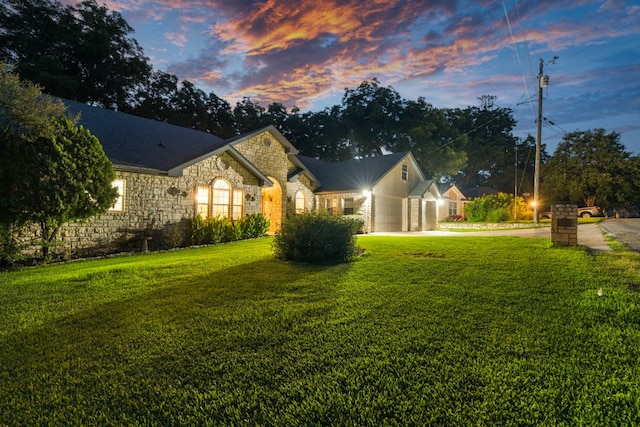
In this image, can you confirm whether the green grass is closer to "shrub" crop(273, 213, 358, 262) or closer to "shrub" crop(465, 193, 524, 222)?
"shrub" crop(273, 213, 358, 262)

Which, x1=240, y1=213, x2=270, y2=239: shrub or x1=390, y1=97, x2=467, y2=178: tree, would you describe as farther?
x1=390, y1=97, x2=467, y2=178: tree

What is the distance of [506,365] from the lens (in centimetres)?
279

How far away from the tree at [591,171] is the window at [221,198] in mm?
43193

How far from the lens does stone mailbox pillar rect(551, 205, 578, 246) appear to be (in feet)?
30.1

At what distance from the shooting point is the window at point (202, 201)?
14.2 metres

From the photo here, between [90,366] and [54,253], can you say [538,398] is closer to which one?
[90,366]

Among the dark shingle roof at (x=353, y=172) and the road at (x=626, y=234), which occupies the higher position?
the dark shingle roof at (x=353, y=172)

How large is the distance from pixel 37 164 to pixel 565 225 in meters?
15.6

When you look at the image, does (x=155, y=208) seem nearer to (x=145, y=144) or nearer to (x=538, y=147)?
(x=145, y=144)

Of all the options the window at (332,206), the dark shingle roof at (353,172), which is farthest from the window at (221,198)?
the dark shingle roof at (353,172)

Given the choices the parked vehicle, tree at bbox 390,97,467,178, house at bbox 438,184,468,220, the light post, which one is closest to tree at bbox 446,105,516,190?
house at bbox 438,184,468,220

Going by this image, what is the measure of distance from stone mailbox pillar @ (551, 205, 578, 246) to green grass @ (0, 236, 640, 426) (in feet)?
12.0

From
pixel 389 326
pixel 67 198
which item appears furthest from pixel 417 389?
pixel 67 198

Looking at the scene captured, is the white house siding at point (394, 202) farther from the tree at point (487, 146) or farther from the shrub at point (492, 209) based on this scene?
the tree at point (487, 146)
